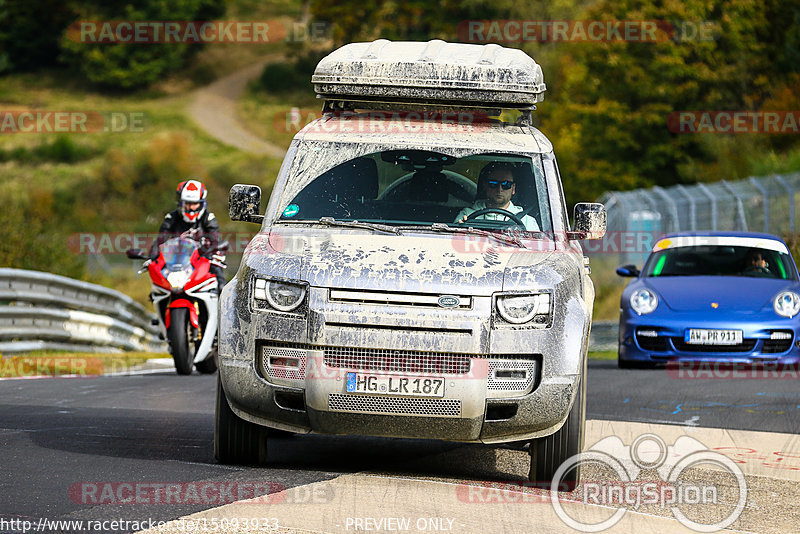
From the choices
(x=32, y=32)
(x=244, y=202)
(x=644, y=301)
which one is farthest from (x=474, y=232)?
(x=32, y=32)

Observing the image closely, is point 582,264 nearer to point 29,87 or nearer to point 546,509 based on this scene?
point 546,509

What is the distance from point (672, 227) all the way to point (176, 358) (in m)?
20.5

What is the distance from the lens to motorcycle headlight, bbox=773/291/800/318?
1548 centimetres

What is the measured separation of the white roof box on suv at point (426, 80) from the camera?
30.4 ft

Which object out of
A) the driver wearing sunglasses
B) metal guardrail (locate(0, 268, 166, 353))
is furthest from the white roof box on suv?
metal guardrail (locate(0, 268, 166, 353))

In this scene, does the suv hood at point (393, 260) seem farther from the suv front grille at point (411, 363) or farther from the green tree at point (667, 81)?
the green tree at point (667, 81)

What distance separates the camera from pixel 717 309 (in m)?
15.5

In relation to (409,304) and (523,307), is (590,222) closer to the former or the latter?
(523,307)

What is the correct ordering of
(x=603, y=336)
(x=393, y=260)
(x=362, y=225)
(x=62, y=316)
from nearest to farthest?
(x=393, y=260) < (x=362, y=225) < (x=62, y=316) < (x=603, y=336)

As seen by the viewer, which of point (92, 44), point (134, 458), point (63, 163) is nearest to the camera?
point (134, 458)

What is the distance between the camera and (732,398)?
43.1 feet

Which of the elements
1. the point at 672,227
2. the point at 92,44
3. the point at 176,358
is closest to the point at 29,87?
the point at 92,44

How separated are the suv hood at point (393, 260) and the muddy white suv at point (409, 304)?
11 millimetres

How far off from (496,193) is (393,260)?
136 centimetres
